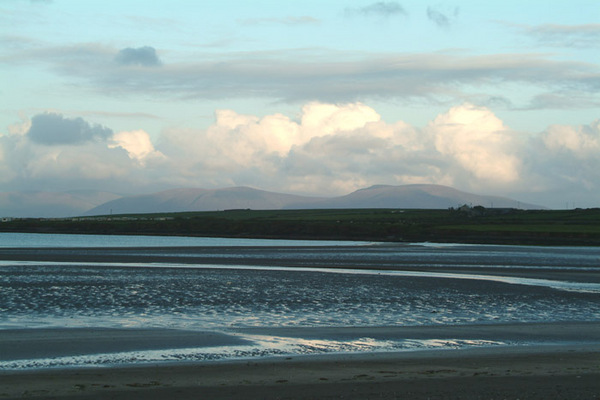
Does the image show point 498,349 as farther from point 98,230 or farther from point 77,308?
point 98,230

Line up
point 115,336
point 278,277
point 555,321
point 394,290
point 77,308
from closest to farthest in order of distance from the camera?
point 115,336
point 555,321
point 77,308
point 394,290
point 278,277

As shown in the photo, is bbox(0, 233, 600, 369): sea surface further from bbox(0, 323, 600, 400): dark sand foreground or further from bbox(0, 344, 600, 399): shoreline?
bbox(0, 344, 600, 399): shoreline

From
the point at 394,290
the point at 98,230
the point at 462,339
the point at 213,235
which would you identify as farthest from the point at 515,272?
the point at 98,230

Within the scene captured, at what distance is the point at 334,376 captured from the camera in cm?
1404

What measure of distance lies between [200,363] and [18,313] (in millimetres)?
10963

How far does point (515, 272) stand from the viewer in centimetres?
4559

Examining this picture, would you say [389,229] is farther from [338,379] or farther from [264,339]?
[338,379]

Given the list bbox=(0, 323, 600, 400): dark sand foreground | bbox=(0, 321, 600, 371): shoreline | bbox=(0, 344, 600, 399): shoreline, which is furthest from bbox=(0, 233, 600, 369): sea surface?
bbox=(0, 344, 600, 399): shoreline

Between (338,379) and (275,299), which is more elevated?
(338,379)

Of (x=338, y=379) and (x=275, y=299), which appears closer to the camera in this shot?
(x=338, y=379)

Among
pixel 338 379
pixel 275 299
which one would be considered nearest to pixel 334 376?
pixel 338 379

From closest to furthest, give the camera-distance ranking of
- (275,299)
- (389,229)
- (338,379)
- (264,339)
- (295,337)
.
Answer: (338,379), (264,339), (295,337), (275,299), (389,229)

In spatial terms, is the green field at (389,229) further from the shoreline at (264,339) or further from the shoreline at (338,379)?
the shoreline at (338,379)

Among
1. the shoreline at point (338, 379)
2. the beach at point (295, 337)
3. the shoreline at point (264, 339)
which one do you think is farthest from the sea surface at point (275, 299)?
the shoreline at point (338, 379)
